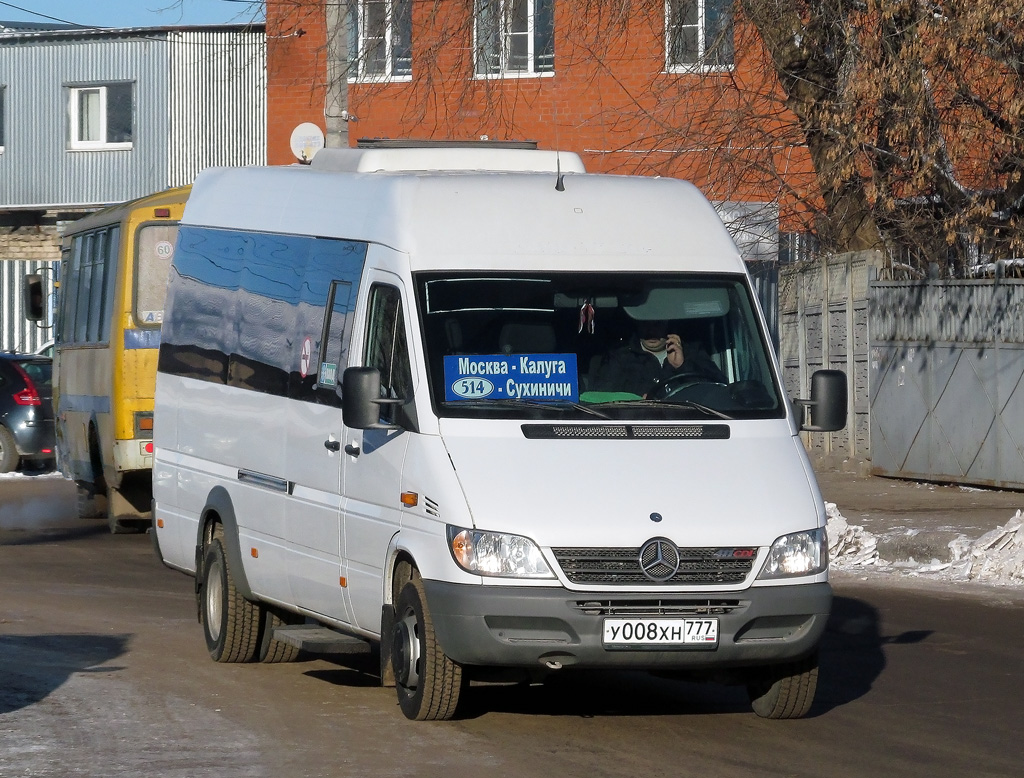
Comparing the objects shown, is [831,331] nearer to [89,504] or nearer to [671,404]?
[89,504]

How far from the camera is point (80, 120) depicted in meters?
38.0

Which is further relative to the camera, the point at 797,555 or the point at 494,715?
the point at 494,715

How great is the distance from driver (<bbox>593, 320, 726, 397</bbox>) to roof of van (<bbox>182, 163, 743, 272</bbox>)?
340mm

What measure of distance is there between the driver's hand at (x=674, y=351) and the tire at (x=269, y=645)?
9.47 feet

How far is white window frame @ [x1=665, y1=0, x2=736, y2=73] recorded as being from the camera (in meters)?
17.8

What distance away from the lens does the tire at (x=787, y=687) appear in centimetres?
764

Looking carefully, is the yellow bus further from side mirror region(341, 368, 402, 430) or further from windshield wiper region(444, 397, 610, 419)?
windshield wiper region(444, 397, 610, 419)

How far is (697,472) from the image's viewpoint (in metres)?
7.30

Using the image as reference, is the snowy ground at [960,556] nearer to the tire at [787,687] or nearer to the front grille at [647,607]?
the tire at [787,687]

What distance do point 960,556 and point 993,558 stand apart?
0.40 m

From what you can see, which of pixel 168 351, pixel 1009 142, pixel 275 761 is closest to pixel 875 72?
pixel 1009 142

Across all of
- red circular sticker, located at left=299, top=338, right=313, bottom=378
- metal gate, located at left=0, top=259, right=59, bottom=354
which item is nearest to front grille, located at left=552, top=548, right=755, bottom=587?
red circular sticker, located at left=299, top=338, right=313, bottom=378

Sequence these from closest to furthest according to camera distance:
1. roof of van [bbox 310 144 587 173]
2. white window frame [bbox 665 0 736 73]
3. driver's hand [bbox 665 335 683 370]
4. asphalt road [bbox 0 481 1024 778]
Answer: asphalt road [bbox 0 481 1024 778], driver's hand [bbox 665 335 683 370], roof of van [bbox 310 144 587 173], white window frame [bbox 665 0 736 73]

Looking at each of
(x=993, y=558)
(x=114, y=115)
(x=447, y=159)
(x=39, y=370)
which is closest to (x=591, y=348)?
(x=447, y=159)
